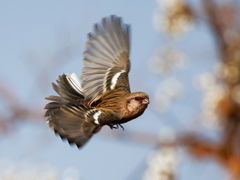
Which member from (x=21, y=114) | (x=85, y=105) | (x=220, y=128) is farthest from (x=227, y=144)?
(x=85, y=105)

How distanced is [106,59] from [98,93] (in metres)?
0.31

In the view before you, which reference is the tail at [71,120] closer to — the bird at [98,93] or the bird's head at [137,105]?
the bird at [98,93]

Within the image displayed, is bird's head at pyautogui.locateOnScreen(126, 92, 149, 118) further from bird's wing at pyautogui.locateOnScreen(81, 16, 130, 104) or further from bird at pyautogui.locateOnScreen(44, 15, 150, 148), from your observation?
bird's wing at pyautogui.locateOnScreen(81, 16, 130, 104)

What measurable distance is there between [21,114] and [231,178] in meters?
2.53

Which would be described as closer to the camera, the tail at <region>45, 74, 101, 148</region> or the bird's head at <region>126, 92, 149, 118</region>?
the tail at <region>45, 74, 101, 148</region>

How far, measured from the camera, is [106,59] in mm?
3748

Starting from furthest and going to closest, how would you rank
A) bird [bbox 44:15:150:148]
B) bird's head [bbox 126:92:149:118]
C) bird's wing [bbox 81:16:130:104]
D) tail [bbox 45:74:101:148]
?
bird's wing [bbox 81:16:130:104] → bird's head [bbox 126:92:149:118] → bird [bbox 44:15:150:148] → tail [bbox 45:74:101:148]

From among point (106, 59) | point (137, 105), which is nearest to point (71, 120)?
point (137, 105)

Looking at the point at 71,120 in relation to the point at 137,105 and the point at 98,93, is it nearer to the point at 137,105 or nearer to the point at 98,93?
the point at 137,105

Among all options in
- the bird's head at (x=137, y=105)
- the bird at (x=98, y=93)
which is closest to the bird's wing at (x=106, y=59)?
the bird at (x=98, y=93)

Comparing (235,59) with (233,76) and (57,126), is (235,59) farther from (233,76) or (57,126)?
(57,126)

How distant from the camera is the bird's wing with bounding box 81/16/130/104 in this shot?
347cm

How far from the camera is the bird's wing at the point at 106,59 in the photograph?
3475 millimetres

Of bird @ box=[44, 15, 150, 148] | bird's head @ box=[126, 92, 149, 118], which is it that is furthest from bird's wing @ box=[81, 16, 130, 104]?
bird's head @ box=[126, 92, 149, 118]
